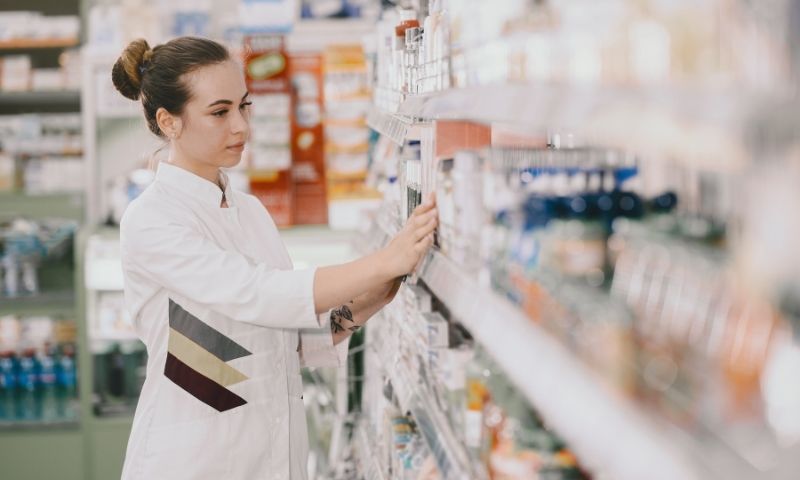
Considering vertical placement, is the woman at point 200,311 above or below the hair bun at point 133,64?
below

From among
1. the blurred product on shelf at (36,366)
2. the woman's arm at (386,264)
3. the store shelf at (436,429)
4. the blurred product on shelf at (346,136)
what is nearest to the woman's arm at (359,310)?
the store shelf at (436,429)

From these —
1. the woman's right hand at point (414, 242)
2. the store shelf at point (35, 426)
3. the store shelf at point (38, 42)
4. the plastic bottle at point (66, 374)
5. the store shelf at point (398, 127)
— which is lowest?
the store shelf at point (35, 426)

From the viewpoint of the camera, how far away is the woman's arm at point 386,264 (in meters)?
2.12

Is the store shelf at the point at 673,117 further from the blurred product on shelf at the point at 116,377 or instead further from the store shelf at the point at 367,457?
the blurred product on shelf at the point at 116,377

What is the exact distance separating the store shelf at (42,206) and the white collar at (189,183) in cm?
345

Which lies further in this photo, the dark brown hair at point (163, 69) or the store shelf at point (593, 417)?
the dark brown hair at point (163, 69)

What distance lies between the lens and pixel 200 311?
8.16 ft

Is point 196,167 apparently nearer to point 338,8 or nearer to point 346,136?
point 346,136

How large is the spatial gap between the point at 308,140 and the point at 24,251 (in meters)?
1.57

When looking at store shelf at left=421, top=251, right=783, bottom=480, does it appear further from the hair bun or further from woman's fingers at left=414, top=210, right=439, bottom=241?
the hair bun

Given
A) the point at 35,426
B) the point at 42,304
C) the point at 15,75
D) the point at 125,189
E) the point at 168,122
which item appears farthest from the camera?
the point at 15,75

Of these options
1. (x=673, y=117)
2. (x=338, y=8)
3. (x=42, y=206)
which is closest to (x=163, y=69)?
(x=673, y=117)

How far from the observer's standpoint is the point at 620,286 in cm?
118

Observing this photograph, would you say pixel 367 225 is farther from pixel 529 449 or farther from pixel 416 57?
pixel 529 449
